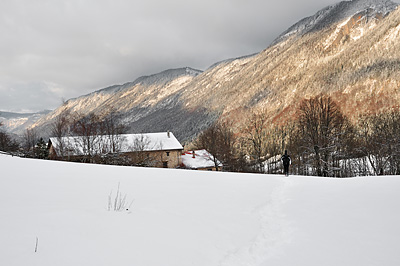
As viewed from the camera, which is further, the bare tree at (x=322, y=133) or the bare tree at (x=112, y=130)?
the bare tree at (x=112, y=130)

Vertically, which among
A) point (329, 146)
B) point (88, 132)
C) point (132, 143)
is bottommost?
point (329, 146)

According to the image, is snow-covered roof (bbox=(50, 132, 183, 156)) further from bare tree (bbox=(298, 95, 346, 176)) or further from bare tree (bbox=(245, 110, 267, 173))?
bare tree (bbox=(298, 95, 346, 176))

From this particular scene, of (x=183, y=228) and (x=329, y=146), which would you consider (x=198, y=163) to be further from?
(x=183, y=228)

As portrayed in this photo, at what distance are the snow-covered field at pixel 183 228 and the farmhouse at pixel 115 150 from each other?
2393cm

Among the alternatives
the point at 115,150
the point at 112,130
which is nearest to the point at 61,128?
the point at 112,130

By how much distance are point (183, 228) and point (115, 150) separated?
31.6 meters

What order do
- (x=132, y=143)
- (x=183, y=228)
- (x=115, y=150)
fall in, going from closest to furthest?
(x=183, y=228), (x=115, y=150), (x=132, y=143)

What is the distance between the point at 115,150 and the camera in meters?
34.3

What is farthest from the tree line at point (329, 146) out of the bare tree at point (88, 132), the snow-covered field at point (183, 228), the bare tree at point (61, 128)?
the bare tree at point (61, 128)

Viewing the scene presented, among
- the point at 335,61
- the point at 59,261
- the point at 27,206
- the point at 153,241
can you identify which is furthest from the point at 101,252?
the point at 335,61

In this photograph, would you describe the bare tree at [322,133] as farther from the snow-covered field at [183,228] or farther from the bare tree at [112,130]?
the bare tree at [112,130]

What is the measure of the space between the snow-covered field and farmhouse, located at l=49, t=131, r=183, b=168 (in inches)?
942

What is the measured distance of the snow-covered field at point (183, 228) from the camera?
361 centimetres

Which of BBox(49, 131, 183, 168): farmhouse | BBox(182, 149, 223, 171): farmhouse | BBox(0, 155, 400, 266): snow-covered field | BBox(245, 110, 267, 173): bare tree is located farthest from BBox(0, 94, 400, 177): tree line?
BBox(0, 155, 400, 266): snow-covered field
